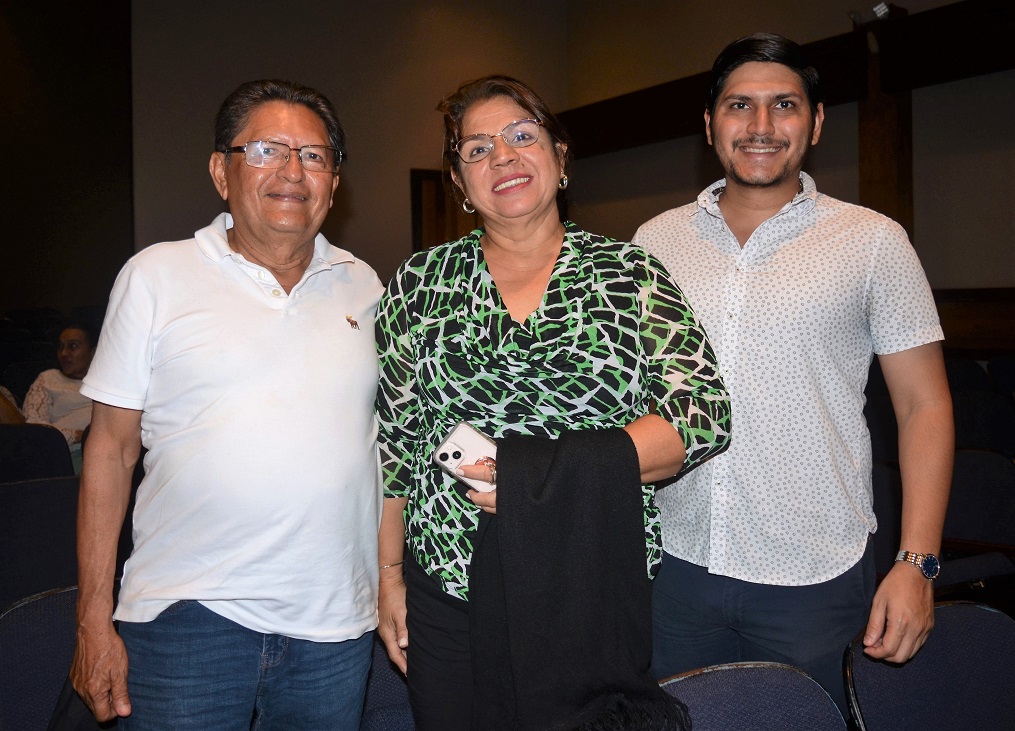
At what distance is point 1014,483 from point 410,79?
358 inches

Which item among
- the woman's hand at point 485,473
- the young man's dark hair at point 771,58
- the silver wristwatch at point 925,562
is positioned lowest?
the silver wristwatch at point 925,562

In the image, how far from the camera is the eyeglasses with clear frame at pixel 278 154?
64.9 inches

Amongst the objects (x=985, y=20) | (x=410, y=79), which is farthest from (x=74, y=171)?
(x=985, y=20)

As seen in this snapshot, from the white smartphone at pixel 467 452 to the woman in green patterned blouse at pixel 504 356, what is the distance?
13 millimetres

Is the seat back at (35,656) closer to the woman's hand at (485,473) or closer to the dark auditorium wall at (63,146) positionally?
the woman's hand at (485,473)

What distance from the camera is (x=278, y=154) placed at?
1660 mm

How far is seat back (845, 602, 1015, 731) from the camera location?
57.7 inches

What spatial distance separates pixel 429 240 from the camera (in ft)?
35.3

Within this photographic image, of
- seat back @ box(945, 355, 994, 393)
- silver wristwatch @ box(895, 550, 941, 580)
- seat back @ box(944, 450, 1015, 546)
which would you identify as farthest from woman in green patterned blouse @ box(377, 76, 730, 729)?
seat back @ box(945, 355, 994, 393)

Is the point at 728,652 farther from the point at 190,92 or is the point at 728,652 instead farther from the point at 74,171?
the point at 74,171

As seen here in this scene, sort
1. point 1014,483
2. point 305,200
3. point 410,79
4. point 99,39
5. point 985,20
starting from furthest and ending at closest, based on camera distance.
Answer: point 410,79
point 99,39
point 985,20
point 1014,483
point 305,200

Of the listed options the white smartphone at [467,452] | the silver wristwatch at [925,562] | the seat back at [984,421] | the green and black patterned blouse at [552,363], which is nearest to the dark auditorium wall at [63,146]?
the seat back at [984,421]

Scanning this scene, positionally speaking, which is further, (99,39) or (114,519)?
(99,39)

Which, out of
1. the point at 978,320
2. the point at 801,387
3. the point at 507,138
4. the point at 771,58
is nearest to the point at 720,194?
the point at 771,58
